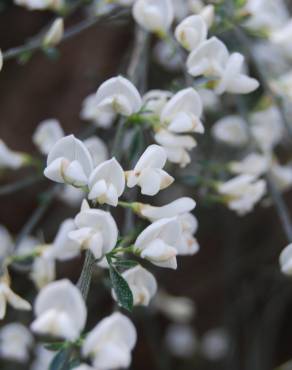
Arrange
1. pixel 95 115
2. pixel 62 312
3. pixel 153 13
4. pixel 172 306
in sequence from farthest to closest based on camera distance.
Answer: pixel 172 306 → pixel 95 115 → pixel 153 13 → pixel 62 312

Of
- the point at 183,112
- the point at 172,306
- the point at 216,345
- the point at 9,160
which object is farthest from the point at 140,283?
the point at 216,345

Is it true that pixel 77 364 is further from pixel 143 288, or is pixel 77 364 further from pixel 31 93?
pixel 31 93

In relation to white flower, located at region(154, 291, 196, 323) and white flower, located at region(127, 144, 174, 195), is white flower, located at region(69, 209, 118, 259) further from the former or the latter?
white flower, located at region(154, 291, 196, 323)

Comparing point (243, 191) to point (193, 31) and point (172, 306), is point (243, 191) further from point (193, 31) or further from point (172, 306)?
point (172, 306)

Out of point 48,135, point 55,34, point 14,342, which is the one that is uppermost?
point 55,34

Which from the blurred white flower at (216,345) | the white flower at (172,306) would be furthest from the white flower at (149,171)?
the blurred white flower at (216,345)

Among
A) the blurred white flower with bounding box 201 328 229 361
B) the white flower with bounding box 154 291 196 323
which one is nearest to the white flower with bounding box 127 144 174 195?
the white flower with bounding box 154 291 196 323
